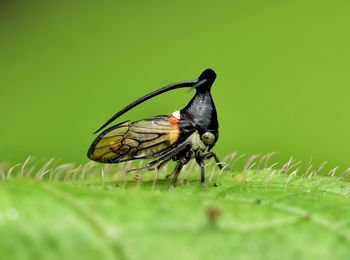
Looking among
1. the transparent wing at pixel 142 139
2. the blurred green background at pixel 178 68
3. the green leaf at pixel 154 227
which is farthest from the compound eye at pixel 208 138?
the blurred green background at pixel 178 68

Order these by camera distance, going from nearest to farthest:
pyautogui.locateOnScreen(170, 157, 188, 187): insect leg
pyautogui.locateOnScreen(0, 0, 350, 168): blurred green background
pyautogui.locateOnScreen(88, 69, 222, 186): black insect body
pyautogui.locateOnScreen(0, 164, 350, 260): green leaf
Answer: pyautogui.locateOnScreen(0, 164, 350, 260): green leaf
pyautogui.locateOnScreen(170, 157, 188, 187): insect leg
pyautogui.locateOnScreen(88, 69, 222, 186): black insect body
pyautogui.locateOnScreen(0, 0, 350, 168): blurred green background

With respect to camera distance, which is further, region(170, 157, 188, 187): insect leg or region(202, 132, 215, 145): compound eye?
region(202, 132, 215, 145): compound eye

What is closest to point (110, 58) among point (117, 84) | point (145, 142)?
point (117, 84)

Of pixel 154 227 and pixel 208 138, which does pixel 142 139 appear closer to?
pixel 208 138

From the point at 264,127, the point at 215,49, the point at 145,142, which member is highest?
the point at 215,49

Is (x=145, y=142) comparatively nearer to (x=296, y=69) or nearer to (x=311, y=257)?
(x=311, y=257)

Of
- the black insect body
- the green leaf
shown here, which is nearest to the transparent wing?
the black insect body

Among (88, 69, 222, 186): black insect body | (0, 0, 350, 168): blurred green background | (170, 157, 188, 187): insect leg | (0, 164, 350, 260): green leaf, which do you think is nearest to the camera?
(0, 164, 350, 260): green leaf

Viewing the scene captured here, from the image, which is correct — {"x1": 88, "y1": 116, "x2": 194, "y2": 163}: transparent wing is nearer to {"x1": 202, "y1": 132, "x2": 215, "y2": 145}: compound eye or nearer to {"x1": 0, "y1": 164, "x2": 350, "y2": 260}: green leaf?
{"x1": 202, "y1": 132, "x2": 215, "y2": 145}: compound eye
